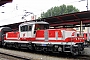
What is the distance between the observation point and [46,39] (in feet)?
54.2

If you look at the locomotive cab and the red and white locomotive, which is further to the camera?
the locomotive cab

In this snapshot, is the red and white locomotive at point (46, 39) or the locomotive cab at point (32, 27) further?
the locomotive cab at point (32, 27)

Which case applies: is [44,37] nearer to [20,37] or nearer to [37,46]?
[37,46]

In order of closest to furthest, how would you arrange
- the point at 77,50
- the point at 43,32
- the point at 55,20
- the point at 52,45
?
1. the point at 77,50
2. the point at 52,45
3. the point at 43,32
4. the point at 55,20

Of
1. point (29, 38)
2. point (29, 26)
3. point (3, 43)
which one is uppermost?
point (29, 26)

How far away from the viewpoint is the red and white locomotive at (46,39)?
1453cm

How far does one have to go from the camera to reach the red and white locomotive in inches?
572

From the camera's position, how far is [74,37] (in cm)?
1462

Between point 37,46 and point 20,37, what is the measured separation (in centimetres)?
363

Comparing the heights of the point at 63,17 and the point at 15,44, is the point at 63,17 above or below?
above

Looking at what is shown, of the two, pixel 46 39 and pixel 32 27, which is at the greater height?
pixel 32 27

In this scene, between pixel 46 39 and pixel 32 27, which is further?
pixel 32 27

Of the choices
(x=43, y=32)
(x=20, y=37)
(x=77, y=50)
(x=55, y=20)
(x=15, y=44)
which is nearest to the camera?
(x=77, y=50)

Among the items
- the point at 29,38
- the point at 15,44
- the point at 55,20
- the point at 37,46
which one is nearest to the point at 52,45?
the point at 37,46
